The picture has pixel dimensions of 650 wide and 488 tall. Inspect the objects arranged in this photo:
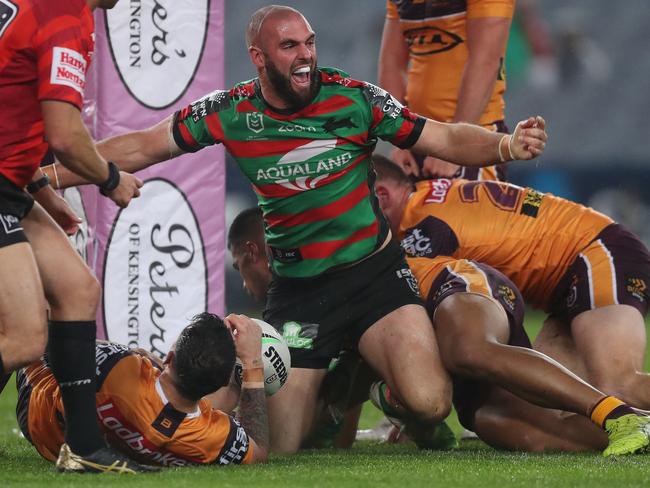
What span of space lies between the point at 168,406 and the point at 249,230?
1.96m

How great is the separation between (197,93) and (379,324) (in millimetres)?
1661

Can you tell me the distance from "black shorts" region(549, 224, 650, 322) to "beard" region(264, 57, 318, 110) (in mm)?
1603

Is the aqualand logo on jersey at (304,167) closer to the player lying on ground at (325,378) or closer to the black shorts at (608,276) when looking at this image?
the player lying on ground at (325,378)

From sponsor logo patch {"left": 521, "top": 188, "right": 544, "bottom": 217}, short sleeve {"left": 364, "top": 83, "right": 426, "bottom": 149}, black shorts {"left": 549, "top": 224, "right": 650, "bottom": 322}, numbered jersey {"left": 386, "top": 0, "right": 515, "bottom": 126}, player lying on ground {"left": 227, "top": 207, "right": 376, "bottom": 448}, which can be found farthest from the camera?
numbered jersey {"left": 386, "top": 0, "right": 515, "bottom": 126}

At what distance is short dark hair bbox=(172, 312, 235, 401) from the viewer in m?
4.17

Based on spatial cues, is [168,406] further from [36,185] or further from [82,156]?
[36,185]

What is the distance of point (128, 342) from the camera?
6215mm

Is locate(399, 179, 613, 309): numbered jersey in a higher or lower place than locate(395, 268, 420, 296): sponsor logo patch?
higher

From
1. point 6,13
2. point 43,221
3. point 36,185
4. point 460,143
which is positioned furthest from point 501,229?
point 6,13

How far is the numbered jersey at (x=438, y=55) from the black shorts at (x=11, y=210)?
2.88 metres

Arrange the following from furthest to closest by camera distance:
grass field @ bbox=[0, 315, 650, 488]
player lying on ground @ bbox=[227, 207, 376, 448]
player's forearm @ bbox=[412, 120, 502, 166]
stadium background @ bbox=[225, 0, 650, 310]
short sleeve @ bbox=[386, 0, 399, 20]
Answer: stadium background @ bbox=[225, 0, 650, 310], short sleeve @ bbox=[386, 0, 399, 20], player lying on ground @ bbox=[227, 207, 376, 448], player's forearm @ bbox=[412, 120, 502, 166], grass field @ bbox=[0, 315, 650, 488]

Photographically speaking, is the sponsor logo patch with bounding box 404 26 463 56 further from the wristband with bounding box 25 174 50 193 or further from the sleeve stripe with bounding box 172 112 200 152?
the wristband with bounding box 25 174 50 193

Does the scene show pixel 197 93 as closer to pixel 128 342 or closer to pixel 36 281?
pixel 128 342

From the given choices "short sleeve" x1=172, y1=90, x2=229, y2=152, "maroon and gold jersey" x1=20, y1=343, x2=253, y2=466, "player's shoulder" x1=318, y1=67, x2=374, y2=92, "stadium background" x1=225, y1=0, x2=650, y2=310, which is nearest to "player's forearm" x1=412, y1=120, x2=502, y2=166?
"player's shoulder" x1=318, y1=67, x2=374, y2=92
